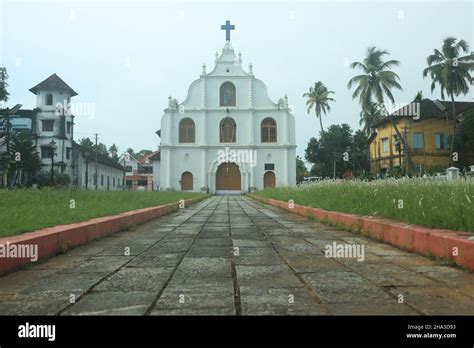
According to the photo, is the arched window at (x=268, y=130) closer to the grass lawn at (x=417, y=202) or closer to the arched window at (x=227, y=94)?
the arched window at (x=227, y=94)

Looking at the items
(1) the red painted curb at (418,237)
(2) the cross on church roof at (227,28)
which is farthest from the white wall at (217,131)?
(1) the red painted curb at (418,237)

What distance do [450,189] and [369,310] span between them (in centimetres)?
377

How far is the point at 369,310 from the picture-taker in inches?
109

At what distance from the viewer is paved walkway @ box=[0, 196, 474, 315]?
285 cm

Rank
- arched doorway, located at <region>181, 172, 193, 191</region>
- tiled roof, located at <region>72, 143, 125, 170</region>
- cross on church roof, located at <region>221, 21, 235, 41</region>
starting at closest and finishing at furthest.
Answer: arched doorway, located at <region>181, 172, 193, 191</region> < cross on church roof, located at <region>221, 21, 235, 41</region> < tiled roof, located at <region>72, 143, 125, 170</region>

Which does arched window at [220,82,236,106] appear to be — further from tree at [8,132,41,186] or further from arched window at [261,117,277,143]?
tree at [8,132,41,186]

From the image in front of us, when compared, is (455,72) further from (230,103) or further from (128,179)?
(128,179)

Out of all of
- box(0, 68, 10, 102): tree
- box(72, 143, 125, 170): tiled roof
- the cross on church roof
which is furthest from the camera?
box(72, 143, 125, 170): tiled roof

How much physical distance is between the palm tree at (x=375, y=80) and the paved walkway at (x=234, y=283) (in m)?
35.3

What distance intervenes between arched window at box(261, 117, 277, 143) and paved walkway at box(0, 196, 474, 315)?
37.3 m

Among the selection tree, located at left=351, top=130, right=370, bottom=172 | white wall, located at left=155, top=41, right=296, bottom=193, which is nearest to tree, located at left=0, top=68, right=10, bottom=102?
white wall, located at left=155, top=41, right=296, bottom=193

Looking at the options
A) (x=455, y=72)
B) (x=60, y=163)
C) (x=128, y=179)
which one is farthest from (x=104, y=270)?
(x=128, y=179)

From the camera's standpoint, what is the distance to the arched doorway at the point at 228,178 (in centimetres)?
4197

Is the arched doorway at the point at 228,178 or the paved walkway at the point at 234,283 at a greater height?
the arched doorway at the point at 228,178
